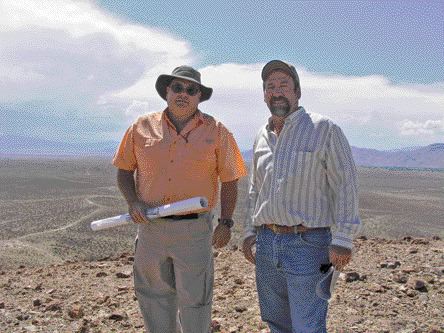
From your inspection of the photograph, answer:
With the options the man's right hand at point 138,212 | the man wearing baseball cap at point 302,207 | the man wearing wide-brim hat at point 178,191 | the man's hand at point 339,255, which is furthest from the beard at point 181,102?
the man's hand at point 339,255

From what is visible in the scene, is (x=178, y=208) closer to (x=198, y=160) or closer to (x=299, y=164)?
(x=198, y=160)

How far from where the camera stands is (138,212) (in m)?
3.73

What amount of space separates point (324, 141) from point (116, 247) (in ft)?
36.6

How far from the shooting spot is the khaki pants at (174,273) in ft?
12.4

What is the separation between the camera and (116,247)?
13.7m

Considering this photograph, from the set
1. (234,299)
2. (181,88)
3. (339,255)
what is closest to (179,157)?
(181,88)

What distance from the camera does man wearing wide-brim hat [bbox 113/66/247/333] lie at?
3.75 m

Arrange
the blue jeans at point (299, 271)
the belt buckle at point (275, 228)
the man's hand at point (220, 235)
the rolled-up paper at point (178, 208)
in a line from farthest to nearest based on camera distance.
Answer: the man's hand at point (220, 235)
the rolled-up paper at point (178, 208)
the belt buckle at point (275, 228)
the blue jeans at point (299, 271)

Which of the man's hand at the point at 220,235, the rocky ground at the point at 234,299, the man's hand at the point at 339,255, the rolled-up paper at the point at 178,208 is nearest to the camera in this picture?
the man's hand at the point at 339,255

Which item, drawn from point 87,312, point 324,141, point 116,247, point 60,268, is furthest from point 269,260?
point 116,247

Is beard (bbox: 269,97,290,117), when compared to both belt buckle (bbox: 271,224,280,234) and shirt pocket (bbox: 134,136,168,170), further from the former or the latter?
shirt pocket (bbox: 134,136,168,170)

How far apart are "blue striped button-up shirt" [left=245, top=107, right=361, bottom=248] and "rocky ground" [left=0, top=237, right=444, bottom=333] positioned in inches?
83.5

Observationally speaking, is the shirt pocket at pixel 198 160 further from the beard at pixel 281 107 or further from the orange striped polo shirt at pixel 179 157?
the beard at pixel 281 107

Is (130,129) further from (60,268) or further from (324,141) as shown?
(60,268)
